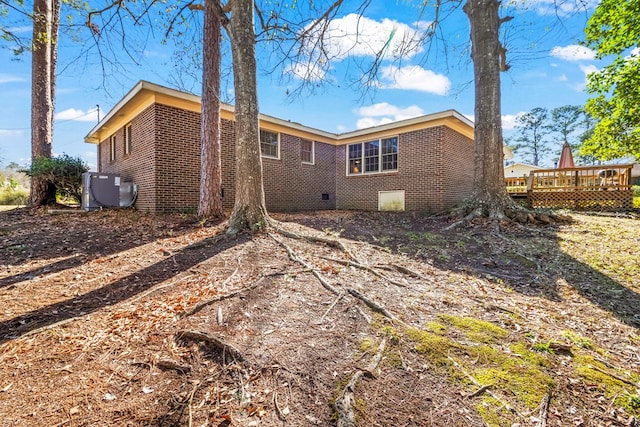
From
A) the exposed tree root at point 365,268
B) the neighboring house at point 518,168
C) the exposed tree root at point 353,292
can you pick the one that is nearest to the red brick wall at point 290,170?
the exposed tree root at point 353,292

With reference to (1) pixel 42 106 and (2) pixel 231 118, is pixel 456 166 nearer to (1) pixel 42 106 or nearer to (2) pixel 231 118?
(2) pixel 231 118

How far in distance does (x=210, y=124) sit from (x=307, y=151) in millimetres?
5963

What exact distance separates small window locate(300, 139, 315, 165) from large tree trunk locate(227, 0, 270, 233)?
6.96 m

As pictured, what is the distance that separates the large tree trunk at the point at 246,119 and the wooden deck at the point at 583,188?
1090 centimetres

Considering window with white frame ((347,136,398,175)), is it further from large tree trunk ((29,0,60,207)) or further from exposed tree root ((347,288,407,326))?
large tree trunk ((29,0,60,207))

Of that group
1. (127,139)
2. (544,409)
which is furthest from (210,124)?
(544,409)

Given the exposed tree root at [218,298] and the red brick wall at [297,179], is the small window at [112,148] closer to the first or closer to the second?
the red brick wall at [297,179]

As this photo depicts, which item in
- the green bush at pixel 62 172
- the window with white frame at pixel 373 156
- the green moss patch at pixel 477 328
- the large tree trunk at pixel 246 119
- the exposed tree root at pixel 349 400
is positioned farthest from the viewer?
the window with white frame at pixel 373 156

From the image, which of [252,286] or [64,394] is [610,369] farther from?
[64,394]

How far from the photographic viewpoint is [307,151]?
12.3m

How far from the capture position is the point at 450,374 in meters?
1.85

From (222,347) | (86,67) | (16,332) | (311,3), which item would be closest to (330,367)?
(222,347)

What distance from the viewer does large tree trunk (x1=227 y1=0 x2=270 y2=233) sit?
501 cm

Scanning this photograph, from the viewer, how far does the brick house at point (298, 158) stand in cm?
811
